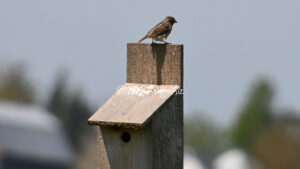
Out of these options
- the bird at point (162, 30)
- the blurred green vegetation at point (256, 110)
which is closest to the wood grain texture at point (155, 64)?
the bird at point (162, 30)

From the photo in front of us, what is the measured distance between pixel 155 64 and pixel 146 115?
411 millimetres

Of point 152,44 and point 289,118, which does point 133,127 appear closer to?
point 152,44

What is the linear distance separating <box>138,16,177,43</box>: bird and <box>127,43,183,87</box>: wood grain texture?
1117mm

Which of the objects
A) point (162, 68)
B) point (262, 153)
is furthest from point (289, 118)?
point (162, 68)

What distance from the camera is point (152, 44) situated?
6.45 meters

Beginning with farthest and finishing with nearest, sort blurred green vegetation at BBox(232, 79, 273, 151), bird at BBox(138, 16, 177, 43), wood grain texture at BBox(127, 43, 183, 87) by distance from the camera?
1. blurred green vegetation at BBox(232, 79, 273, 151)
2. bird at BBox(138, 16, 177, 43)
3. wood grain texture at BBox(127, 43, 183, 87)

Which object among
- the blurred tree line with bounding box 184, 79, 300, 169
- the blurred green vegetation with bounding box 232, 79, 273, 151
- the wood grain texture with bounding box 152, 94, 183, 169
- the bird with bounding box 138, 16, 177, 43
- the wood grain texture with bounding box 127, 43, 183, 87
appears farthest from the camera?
the blurred green vegetation with bounding box 232, 79, 273, 151

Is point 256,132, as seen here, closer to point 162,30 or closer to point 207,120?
point 207,120

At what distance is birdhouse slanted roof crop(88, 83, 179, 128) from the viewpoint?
20.6 feet

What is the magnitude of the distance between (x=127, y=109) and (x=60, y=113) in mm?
73430

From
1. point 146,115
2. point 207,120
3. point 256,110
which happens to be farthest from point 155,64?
point 207,120

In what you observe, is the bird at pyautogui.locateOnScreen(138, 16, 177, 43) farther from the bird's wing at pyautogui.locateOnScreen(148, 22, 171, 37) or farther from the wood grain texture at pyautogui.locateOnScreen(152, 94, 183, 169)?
the wood grain texture at pyautogui.locateOnScreen(152, 94, 183, 169)

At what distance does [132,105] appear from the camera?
21.2 feet

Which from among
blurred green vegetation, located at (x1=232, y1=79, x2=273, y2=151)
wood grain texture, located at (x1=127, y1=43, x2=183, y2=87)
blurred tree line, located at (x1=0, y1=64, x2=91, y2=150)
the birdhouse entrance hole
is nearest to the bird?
wood grain texture, located at (x1=127, y1=43, x2=183, y2=87)
